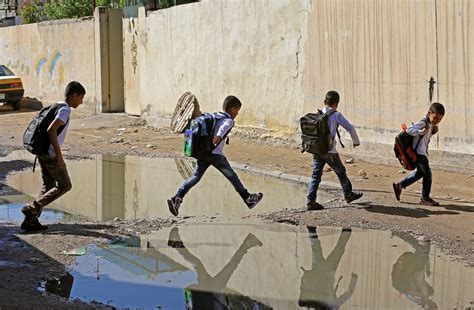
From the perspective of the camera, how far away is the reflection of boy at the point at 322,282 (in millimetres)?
6168

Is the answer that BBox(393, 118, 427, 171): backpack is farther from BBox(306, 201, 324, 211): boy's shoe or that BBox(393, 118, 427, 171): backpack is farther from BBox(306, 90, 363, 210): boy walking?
BBox(306, 201, 324, 211): boy's shoe

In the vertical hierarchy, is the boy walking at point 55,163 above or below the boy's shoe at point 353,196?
above

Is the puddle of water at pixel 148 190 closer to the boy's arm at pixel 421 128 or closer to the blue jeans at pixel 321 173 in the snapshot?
the blue jeans at pixel 321 173

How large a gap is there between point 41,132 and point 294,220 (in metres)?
2.93

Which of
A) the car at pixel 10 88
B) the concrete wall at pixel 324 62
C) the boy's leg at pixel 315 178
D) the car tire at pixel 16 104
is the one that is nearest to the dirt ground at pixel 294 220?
the boy's leg at pixel 315 178

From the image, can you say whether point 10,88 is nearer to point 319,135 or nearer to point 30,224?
point 30,224

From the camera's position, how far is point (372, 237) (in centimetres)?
816

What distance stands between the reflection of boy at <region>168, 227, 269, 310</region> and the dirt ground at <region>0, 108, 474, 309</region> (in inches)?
31.6

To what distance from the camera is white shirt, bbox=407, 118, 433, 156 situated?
9133 millimetres

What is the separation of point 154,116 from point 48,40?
8464mm

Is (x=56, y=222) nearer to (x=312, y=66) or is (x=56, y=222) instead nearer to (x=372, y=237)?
(x=372, y=237)

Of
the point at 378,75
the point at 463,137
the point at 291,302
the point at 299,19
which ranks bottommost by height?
the point at 291,302

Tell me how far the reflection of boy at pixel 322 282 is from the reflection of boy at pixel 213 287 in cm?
45

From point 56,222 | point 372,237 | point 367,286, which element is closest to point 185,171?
point 56,222
